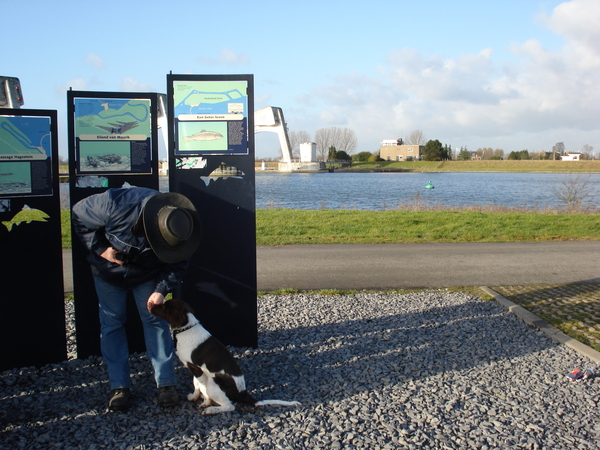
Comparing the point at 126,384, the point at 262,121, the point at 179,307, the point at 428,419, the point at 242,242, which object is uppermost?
the point at 262,121

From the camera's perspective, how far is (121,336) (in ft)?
12.5

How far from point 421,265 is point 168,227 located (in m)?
6.68

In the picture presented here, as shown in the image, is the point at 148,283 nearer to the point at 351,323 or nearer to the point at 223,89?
the point at 223,89

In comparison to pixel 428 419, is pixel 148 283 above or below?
above

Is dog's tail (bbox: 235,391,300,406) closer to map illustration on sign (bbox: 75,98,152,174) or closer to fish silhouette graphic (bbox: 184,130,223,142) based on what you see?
map illustration on sign (bbox: 75,98,152,174)

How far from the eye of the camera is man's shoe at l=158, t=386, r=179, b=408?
3.66m

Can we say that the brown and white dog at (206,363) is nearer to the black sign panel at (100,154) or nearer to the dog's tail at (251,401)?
the dog's tail at (251,401)

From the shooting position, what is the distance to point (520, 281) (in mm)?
8031

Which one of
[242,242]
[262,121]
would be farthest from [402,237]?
[262,121]

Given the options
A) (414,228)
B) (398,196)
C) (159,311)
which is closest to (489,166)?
(398,196)

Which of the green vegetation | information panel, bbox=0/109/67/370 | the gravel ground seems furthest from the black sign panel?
the green vegetation

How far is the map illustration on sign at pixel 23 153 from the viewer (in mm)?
4230

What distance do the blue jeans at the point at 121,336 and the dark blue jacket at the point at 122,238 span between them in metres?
0.13

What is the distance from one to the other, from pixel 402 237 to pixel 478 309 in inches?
229
